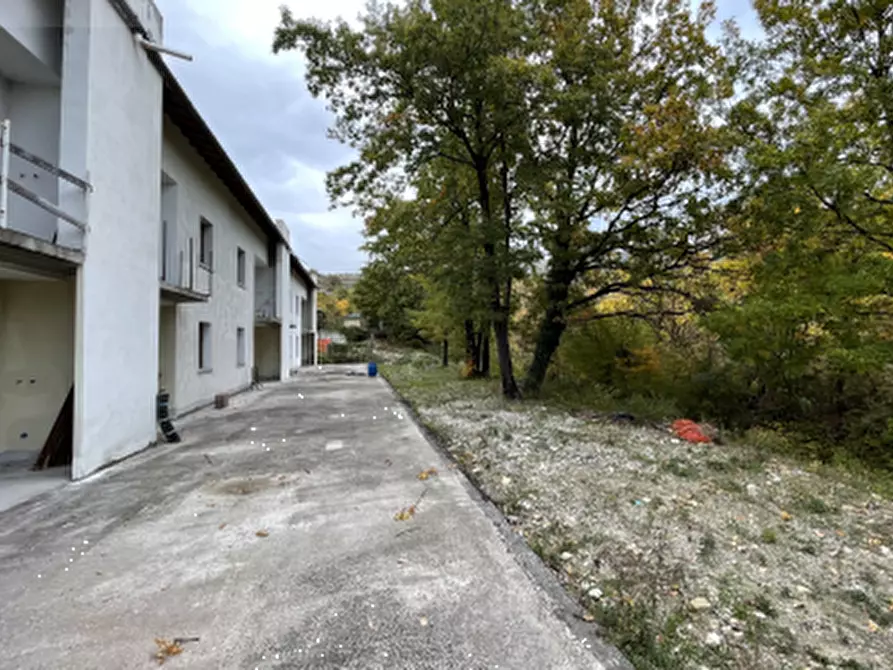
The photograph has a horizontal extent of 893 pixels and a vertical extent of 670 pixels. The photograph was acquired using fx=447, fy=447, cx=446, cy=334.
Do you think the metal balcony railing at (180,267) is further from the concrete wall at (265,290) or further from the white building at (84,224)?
the concrete wall at (265,290)

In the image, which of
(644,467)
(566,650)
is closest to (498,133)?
(644,467)

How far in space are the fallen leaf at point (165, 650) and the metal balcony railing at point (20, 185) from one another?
12.2ft

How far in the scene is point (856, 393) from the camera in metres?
8.73

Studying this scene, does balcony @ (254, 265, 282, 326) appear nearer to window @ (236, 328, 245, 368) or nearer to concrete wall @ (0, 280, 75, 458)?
window @ (236, 328, 245, 368)

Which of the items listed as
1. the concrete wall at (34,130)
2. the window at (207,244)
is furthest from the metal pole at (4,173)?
the window at (207,244)

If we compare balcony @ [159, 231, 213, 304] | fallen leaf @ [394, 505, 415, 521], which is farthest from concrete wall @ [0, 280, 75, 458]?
fallen leaf @ [394, 505, 415, 521]

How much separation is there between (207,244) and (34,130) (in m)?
5.27

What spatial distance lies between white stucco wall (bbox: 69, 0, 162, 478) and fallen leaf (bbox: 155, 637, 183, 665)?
3.76 metres

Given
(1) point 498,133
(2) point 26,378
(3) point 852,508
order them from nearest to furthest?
(3) point 852,508 < (2) point 26,378 < (1) point 498,133

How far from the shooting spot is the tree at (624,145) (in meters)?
8.59

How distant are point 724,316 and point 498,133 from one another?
21.1 feet

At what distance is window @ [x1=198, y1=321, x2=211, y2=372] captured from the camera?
10.6 meters

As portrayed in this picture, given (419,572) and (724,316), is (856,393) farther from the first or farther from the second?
(419,572)

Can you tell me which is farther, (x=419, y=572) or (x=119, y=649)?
(x=419, y=572)
